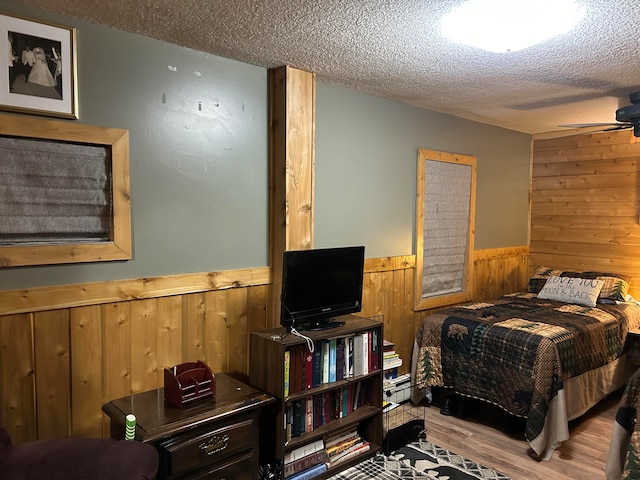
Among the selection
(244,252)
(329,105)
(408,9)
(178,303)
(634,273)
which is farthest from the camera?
(634,273)

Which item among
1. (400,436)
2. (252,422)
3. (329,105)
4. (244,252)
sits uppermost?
(329,105)

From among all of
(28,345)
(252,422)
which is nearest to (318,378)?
(252,422)

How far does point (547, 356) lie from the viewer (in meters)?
3.02

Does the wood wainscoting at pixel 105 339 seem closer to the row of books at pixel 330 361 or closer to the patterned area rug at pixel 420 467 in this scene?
the row of books at pixel 330 361

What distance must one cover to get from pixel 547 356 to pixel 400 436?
3.51 feet

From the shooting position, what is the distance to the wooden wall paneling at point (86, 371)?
2262mm

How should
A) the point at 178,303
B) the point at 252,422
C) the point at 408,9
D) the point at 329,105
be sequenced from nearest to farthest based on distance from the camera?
the point at 408,9
the point at 252,422
the point at 178,303
the point at 329,105

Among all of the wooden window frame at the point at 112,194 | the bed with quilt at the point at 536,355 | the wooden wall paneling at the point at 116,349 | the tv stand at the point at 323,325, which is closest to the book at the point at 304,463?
the tv stand at the point at 323,325

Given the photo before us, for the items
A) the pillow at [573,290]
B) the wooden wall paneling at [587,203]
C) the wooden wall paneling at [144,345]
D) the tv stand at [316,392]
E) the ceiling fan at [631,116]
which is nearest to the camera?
the wooden wall paneling at [144,345]

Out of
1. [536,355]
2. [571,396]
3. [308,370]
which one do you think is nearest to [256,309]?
[308,370]

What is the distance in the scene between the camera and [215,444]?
2232 mm

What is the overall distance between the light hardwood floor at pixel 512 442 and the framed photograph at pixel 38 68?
266 centimetres

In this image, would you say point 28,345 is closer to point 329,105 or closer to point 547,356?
point 329,105

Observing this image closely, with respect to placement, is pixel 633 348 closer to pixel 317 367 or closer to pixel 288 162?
pixel 317 367
